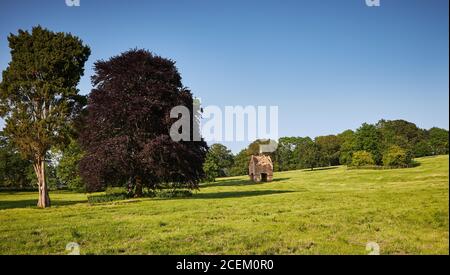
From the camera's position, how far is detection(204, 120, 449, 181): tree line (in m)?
76.9

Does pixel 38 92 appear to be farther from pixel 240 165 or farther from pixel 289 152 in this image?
pixel 289 152

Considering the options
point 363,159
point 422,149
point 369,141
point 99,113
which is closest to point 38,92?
point 99,113

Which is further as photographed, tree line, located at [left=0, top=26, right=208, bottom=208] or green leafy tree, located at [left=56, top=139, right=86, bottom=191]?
green leafy tree, located at [left=56, top=139, right=86, bottom=191]

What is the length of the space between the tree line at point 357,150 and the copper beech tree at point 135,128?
3370 centimetres

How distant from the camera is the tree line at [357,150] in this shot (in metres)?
76.9

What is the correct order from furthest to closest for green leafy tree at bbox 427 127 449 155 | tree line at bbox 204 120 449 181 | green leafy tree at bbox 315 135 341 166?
1. green leafy tree at bbox 315 135 341 166
2. green leafy tree at bbox 427 127 449 155
3. tree line at bbox 204 120 449 181

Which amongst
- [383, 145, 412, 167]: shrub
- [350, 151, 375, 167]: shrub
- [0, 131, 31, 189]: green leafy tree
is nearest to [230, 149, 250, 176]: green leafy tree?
[350, 151, 375, 167]: shrub

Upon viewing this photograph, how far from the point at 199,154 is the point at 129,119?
24.2 ft

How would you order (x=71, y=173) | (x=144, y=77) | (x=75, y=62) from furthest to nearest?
(x=71, y=173) < (x=144, y=77) < (x=75, y=62)

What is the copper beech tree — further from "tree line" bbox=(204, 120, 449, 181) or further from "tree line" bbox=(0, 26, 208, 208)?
"tree line" bbox=(204, 120, 449, 181)
